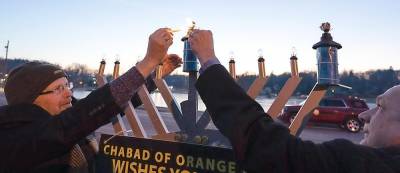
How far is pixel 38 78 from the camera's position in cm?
191

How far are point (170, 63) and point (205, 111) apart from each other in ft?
2.06

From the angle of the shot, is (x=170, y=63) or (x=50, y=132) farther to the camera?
(x=170, y=63)

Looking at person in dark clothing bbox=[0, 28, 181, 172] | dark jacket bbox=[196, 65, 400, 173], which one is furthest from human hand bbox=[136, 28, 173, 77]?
dark jacket bbox=[196, 65, 400, 173]

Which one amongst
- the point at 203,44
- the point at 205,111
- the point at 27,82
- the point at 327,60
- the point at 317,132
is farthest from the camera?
the point at 317,132

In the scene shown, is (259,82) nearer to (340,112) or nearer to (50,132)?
(50,132)

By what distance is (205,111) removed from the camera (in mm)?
2988

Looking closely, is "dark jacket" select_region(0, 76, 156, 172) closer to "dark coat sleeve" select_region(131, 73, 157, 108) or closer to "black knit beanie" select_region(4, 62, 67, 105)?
"black knit beanie" select_region(4, 62, 67, 105)

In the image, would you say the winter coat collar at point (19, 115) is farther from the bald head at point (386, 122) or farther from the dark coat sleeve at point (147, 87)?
the dark coat sleeve at point (147, 87)

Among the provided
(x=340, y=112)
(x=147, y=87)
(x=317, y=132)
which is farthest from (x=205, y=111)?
(x=340, y=112)

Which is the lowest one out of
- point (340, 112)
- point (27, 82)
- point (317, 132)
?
point (317, 132)

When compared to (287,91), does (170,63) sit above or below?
above

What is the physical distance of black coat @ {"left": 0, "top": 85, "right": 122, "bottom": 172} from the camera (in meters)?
1.65

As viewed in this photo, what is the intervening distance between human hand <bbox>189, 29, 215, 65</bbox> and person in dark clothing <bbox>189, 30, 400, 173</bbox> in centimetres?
16

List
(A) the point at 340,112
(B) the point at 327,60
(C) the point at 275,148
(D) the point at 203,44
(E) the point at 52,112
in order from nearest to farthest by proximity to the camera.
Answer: (C) the point at 275,148 → (D) the point at 203,44 → (E) the point at 52,112 → (B) the point at 327,60 → (A) the point at 340,112
